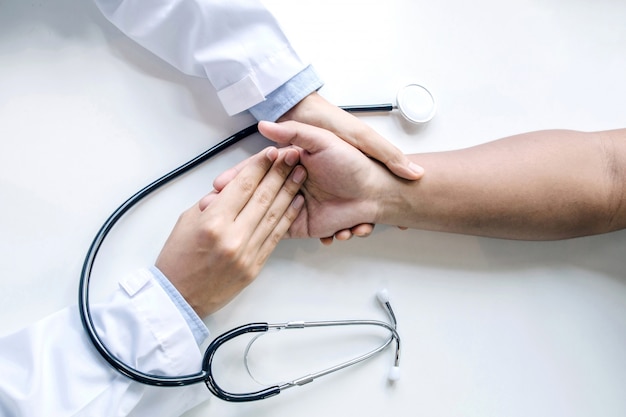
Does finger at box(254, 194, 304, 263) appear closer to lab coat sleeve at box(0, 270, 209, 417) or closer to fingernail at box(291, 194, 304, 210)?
fingernail at box(291, 194, 304, 210)

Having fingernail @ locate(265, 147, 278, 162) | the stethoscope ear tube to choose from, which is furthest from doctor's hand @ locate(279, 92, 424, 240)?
the stethoscope ear tube

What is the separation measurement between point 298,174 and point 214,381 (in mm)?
365

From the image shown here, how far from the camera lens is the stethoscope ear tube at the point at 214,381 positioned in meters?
0.70

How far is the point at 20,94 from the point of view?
0.82 m

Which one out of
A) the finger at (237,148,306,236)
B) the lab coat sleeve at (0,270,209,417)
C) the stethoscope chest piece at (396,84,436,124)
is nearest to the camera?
the lab coat sleeve at (0,270,209,417)

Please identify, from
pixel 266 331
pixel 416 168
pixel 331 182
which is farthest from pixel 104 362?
pixel 416 168

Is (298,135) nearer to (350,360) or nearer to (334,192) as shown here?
(334,192)

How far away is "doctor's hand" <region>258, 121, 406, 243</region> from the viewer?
79cm

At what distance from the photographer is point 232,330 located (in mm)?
705

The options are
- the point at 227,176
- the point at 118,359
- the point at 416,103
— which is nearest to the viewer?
the point at 118,359

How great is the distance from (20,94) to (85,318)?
43 cm

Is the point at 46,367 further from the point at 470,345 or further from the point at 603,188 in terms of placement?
the point at 603,188

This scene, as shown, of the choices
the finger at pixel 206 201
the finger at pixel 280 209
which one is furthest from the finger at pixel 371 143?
the finger at pixel 206 201

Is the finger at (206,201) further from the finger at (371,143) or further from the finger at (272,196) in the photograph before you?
the finger at (371,143)
